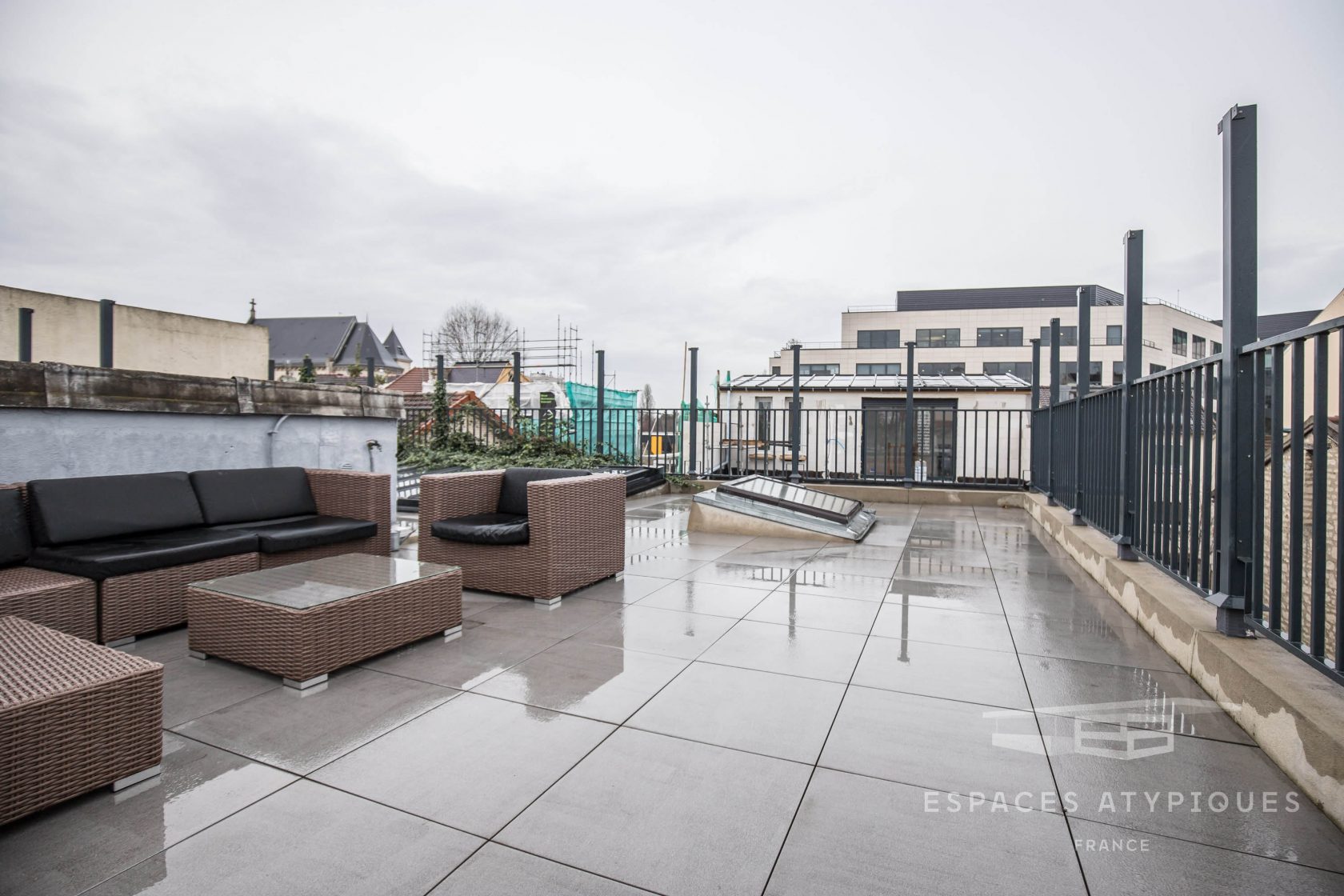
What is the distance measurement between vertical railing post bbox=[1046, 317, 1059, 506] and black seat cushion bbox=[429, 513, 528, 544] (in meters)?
5.64

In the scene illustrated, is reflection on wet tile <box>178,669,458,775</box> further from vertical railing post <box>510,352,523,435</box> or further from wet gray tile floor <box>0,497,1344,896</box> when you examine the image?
vertical railing post <box>510,352,523,435</box>

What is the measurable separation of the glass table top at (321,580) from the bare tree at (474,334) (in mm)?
37182

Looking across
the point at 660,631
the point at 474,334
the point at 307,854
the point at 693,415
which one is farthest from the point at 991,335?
the point at 307,854

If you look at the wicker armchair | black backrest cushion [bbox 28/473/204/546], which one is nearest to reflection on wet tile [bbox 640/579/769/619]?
the wicker armchair

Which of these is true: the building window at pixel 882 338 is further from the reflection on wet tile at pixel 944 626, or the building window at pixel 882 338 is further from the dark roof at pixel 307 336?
the reflection on wet tile at pixel 944 626

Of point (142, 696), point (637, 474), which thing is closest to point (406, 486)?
point (637, 474)

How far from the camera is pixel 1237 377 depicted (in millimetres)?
2221

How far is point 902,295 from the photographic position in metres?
54.3

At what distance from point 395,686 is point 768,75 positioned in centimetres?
804

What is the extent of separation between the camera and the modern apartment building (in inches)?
1732

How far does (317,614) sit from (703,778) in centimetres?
158

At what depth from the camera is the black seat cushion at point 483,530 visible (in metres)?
3.52

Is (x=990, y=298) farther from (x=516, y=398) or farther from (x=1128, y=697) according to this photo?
(x=1128, y=697)

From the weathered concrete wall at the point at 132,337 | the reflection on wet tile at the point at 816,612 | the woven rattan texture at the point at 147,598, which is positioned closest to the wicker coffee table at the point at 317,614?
the woven rattan texture at the point at 147,598
